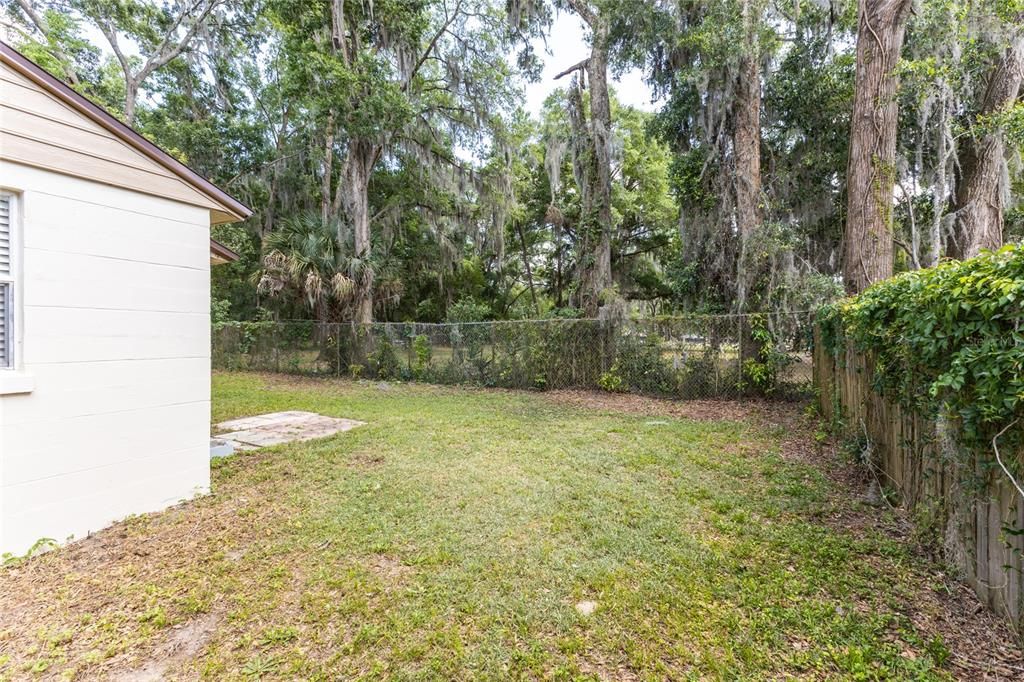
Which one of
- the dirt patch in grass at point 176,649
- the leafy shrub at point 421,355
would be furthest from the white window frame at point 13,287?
the leafy shrub at point 421,355

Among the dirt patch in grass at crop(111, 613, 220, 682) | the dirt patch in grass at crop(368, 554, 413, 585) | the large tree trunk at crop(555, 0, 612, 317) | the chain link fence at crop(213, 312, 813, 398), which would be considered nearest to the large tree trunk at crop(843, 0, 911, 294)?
the chain link fence at crop(213, 312, 813, 398)

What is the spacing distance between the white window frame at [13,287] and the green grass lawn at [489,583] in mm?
1197

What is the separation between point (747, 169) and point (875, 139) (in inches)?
87.1

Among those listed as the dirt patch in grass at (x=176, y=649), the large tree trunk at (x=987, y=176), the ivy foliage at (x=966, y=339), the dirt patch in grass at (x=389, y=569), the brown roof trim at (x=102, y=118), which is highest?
the large tree trunk at (x=987, y=176)

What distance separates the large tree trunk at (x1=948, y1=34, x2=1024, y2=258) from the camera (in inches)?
248

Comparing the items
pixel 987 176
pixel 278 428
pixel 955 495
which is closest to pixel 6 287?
pixel 278 428

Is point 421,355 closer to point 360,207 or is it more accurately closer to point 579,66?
point 360,207

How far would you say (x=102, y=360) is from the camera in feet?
9.35

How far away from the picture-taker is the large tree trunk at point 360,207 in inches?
415

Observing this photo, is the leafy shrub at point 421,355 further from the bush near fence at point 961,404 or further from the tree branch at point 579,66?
the bush near fence at point 961,404

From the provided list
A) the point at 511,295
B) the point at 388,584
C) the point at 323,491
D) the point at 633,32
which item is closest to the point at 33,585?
the point at 323,491

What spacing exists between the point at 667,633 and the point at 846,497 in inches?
88.9

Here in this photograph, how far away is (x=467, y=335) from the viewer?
903 cm

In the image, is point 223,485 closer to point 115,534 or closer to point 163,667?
point 115,534
